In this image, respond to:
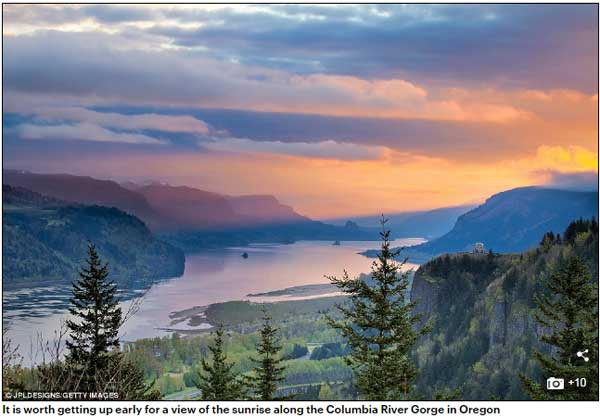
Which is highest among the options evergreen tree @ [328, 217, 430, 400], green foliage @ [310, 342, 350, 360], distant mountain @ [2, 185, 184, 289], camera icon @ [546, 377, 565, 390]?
distant mountain @ [2, 185, 184, 289]

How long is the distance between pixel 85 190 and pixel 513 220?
17.6 metres

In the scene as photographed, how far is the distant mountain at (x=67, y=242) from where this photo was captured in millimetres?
25969

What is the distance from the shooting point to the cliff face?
2789 cm

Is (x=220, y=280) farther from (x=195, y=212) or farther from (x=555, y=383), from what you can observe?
(x=555, y=383)

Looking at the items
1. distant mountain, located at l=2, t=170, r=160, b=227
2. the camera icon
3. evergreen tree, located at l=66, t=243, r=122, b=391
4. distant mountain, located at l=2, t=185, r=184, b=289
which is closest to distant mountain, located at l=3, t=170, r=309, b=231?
distant mountain, located at l=2, t=170, r=160, b=227

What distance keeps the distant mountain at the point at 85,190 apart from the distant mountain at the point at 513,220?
9447 mm

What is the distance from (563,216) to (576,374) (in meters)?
20.3

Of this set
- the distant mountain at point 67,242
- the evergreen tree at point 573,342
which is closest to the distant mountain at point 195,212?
the distant mountain at point 67,242

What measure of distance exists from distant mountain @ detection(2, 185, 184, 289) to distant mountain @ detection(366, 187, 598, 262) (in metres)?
9.76

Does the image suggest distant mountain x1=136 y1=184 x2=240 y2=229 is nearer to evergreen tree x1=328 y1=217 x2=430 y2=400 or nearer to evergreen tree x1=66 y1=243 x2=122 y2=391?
evergreen tree x1=66 y1=243 x2=122 y2=391

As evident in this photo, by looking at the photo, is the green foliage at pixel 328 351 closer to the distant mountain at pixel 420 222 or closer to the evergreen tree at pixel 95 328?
the distant mountain at pixel 420 222

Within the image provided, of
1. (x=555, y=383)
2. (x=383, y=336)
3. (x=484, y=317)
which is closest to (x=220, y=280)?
(x=383, y=336)

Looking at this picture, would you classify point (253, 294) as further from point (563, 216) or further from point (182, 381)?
point (563, 216)
